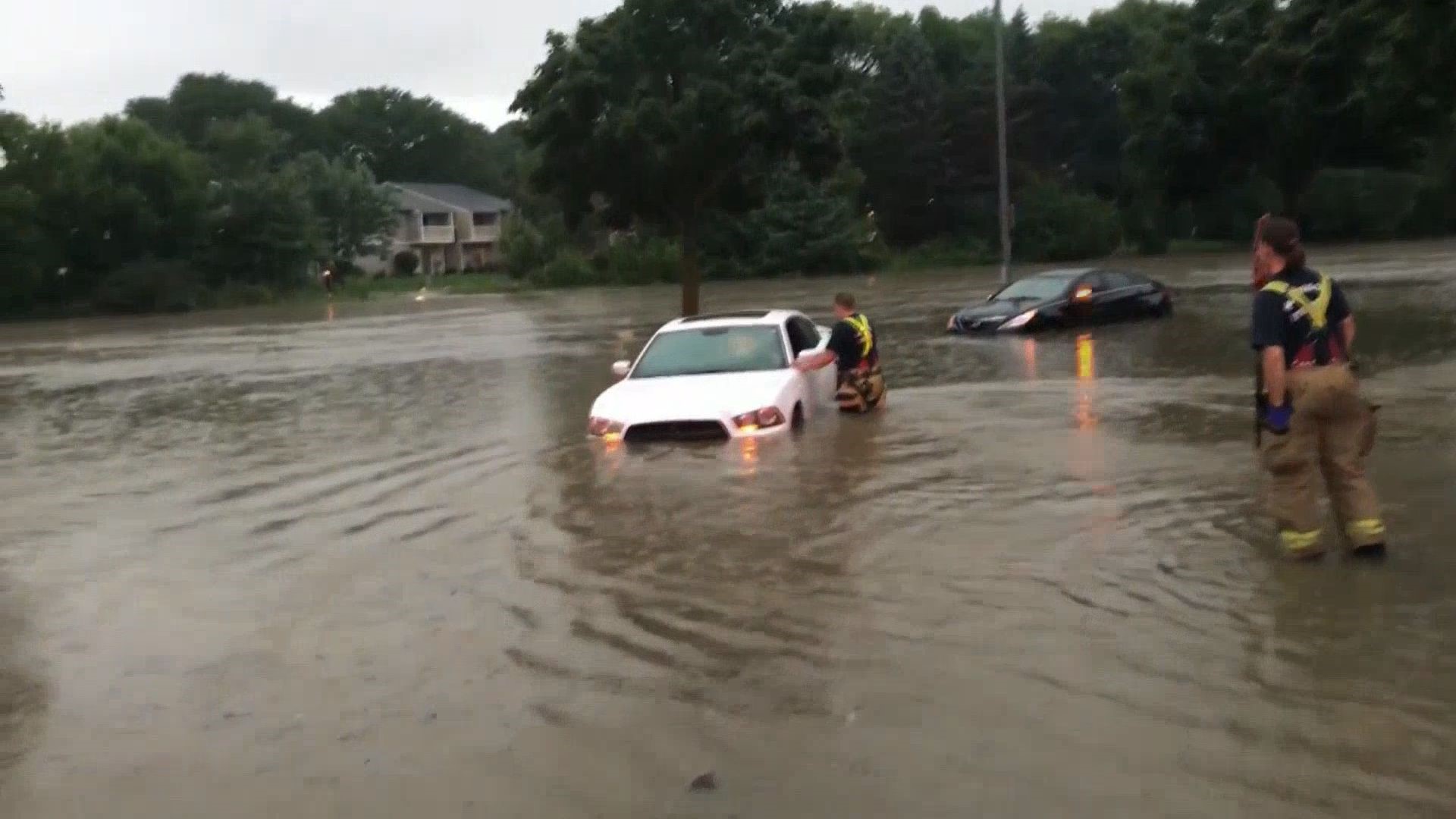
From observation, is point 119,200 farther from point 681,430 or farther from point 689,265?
point 681,430

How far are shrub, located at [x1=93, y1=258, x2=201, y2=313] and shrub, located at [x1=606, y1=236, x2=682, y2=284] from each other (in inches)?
682

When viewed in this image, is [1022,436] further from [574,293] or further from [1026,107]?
[1026,107]

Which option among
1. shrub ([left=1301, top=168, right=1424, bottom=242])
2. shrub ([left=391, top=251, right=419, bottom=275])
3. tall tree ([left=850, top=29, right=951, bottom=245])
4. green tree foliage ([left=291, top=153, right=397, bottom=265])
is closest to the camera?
shrub ([left=1301, top=168, right=1424, bottom=242])

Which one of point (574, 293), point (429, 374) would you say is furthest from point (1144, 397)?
point (574, 293)


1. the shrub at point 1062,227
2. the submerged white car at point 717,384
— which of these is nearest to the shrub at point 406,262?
the shrub at point 1062,227

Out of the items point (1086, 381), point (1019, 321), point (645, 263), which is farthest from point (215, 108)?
point (1086, 381)

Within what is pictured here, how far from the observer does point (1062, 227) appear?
256 feet

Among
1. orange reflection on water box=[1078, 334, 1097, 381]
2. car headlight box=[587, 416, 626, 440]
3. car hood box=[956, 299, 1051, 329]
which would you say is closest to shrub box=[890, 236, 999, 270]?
car hood box=[956, 299, 1051, 329]

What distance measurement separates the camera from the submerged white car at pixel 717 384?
14398mm

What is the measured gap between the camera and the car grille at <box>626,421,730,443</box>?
1434cm

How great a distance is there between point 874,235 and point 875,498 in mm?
69456

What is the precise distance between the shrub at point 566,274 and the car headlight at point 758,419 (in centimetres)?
5946

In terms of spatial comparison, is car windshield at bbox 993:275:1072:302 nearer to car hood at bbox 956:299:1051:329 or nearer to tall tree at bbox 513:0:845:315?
car hood at bbox 956:299:1051:329

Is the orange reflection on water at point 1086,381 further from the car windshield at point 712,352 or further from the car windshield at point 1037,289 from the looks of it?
the car windshield at point 712,352
